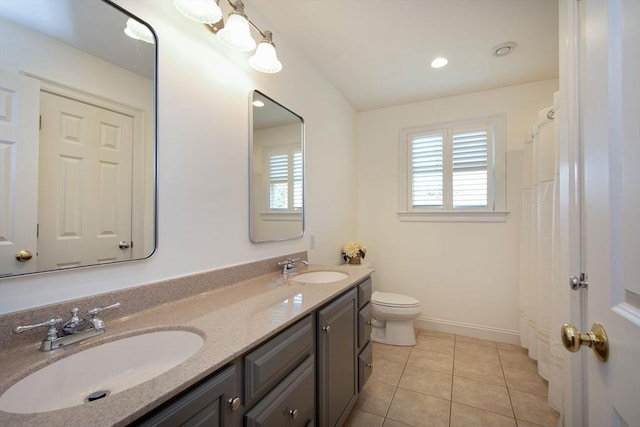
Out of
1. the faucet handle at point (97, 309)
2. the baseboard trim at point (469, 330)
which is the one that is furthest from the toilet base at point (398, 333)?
the faucet handle at point (97, 309)

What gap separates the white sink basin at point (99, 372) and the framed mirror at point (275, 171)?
0.78 metres

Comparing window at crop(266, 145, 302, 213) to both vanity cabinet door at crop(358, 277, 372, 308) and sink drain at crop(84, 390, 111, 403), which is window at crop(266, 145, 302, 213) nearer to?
vanity cabinet door at crop(358, 277, 372, 308)

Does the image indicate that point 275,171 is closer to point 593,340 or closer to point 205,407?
point 205,407

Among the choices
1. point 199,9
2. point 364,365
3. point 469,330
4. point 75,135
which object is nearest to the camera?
point 75,135

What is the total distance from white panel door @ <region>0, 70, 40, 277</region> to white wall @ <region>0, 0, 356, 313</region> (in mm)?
91

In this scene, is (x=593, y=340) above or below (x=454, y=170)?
below

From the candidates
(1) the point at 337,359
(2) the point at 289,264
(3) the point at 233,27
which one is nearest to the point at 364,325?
(1) the point at 337,359

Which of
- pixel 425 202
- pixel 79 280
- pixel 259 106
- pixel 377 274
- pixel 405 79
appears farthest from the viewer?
pixel 377 274

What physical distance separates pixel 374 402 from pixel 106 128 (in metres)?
2.09

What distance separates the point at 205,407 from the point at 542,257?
231cm

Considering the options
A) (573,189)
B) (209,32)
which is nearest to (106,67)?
(209,32)

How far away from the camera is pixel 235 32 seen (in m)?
1.28

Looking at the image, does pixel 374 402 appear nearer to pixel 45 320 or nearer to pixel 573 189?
pixel 573 189

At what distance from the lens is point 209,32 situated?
4.43ft
